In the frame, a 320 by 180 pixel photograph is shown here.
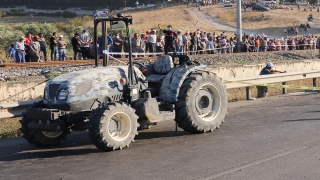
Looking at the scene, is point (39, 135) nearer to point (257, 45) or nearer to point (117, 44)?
point (117, 44)

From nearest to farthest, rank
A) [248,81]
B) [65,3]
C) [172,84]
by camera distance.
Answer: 1. [172,84]
2. [248,81]
3. [65,3]

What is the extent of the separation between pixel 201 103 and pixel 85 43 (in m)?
12.9

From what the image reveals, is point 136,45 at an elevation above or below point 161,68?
above

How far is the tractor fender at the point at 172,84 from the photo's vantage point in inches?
461

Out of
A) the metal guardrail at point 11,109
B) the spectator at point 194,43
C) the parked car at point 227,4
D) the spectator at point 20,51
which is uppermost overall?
the parked car at point 227,4

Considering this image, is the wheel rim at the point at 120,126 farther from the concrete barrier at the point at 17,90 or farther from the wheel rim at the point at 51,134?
the concrete barrier at the point at 17,90

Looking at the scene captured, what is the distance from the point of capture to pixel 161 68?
12398 millimetres

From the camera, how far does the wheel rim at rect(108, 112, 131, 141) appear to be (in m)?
10.4

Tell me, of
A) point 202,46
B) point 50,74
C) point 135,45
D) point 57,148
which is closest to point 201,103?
point 57,148

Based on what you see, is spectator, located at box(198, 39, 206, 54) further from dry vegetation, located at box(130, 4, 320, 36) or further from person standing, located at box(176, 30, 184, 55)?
dry vegetation, located at box(130, 4, 320, 36)

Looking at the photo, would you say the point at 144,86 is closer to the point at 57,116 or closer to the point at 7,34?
the point at 57,116

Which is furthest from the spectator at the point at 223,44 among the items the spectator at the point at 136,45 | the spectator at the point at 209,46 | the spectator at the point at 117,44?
the spectator at the point at 117,44

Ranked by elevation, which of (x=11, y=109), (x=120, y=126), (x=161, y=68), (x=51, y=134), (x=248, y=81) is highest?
(x=161, y=68)

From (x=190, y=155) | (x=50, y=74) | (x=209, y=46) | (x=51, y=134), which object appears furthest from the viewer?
(x=209, y=46)
